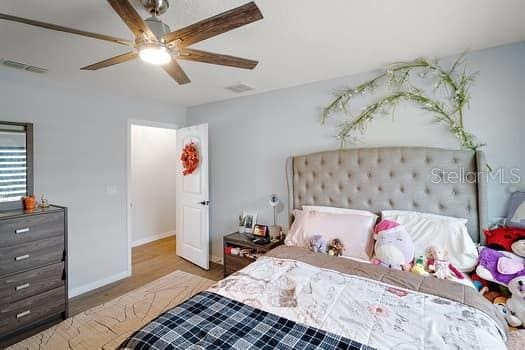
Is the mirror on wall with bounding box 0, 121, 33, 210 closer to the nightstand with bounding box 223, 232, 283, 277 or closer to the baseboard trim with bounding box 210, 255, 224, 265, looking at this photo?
the nightstand with bounding box 223, 232, 283, 277

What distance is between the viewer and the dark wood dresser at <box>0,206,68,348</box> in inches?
85.7

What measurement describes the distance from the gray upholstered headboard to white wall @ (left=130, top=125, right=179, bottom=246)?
9.80 ft

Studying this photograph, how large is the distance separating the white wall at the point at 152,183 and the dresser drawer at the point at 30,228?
7.84ft

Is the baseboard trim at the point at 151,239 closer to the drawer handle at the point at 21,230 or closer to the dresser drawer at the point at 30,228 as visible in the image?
the dresser drawer at the point at 30,228

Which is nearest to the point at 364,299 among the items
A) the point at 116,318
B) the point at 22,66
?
the point at 116,318

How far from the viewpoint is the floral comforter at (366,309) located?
3.96 feet

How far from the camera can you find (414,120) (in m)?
2.44

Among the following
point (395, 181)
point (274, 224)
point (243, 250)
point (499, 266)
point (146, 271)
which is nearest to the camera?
point (499, 266)

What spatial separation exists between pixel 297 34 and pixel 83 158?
280 cm

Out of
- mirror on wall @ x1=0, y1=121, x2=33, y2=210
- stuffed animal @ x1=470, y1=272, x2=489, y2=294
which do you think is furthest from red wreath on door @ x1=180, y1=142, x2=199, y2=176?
stuffed animal @ x1=470, y1=272, x2=489, y2=294

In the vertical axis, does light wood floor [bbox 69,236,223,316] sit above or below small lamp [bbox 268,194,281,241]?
below

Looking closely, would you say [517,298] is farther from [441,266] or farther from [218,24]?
[218,24]

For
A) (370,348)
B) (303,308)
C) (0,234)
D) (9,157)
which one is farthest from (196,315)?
(9,157)

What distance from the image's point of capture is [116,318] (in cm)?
253
